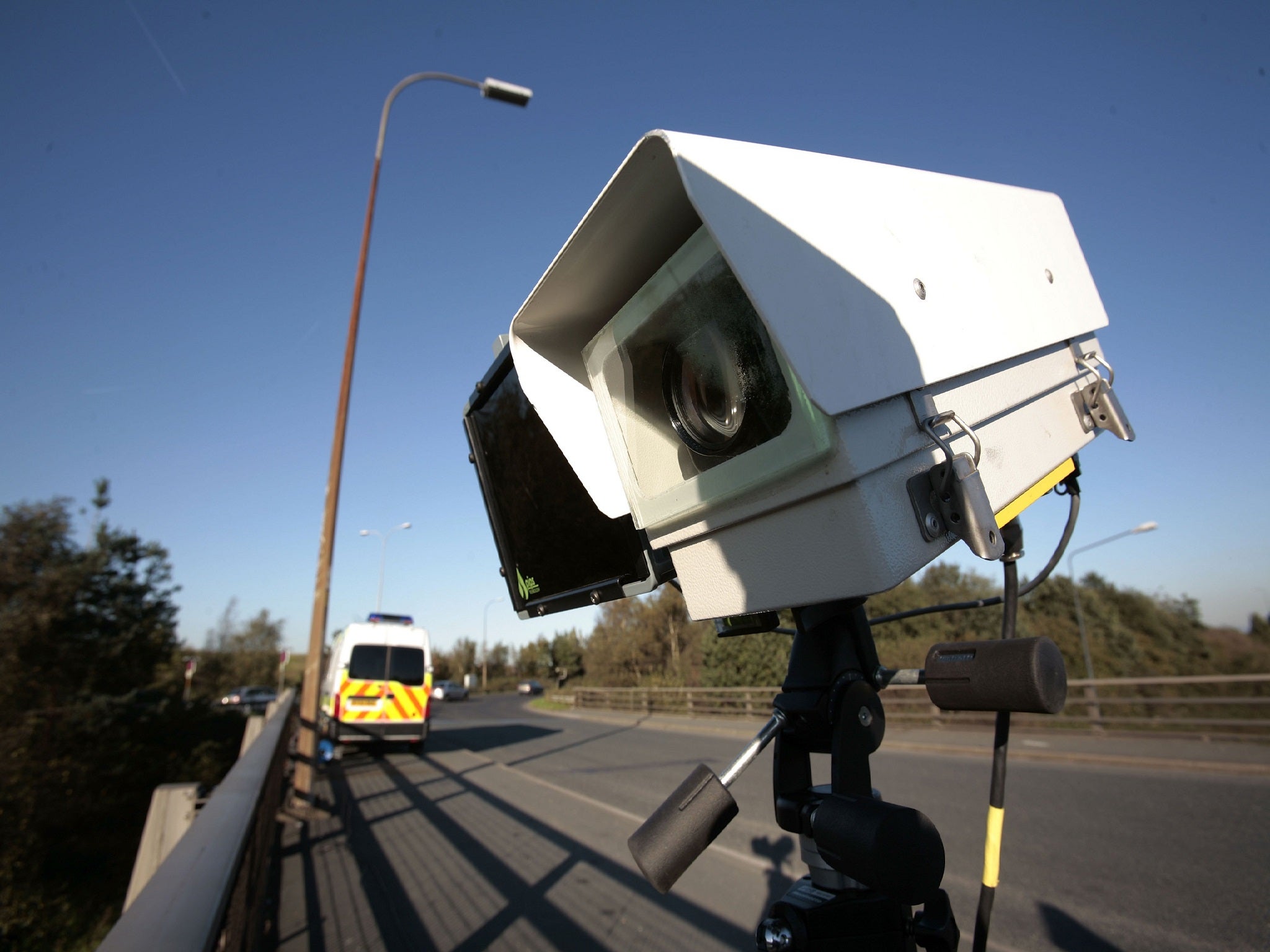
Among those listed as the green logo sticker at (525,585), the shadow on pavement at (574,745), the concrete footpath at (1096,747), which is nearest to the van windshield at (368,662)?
the shadow on pavement at (574,745)

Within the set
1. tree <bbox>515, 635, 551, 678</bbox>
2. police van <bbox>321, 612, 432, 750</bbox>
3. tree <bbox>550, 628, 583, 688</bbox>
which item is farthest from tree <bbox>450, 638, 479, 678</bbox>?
police van <bbox>321, 612, 432, 750</bbox>

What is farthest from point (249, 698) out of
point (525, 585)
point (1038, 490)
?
point (1038, 490)

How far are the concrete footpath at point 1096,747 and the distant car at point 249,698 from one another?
114 feet

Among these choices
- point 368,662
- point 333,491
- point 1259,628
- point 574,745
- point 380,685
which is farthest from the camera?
point 1259,628

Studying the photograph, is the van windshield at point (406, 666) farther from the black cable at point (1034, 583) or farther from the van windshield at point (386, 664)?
the black cable at point (1034, 583)

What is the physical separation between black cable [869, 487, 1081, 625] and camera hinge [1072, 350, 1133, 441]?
0.72ft

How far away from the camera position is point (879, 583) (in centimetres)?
95

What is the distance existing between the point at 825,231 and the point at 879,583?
61cm

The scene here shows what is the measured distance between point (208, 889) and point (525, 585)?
1036 mm

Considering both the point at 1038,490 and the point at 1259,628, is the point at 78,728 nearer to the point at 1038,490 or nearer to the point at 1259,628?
the point at 1038,490

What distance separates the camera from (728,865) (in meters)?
5.18

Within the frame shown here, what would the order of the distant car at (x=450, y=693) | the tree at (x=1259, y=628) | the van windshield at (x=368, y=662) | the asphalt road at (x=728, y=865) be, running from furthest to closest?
the distant car at (x=450, y=693) → the tree at (x=1259, y=628) → the van windshield at (x=368, y=662) → the asphalt road at (x=728, y=865)

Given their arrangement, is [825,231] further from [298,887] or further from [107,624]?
[107,624]

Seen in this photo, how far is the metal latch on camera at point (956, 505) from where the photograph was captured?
3.34 feet
